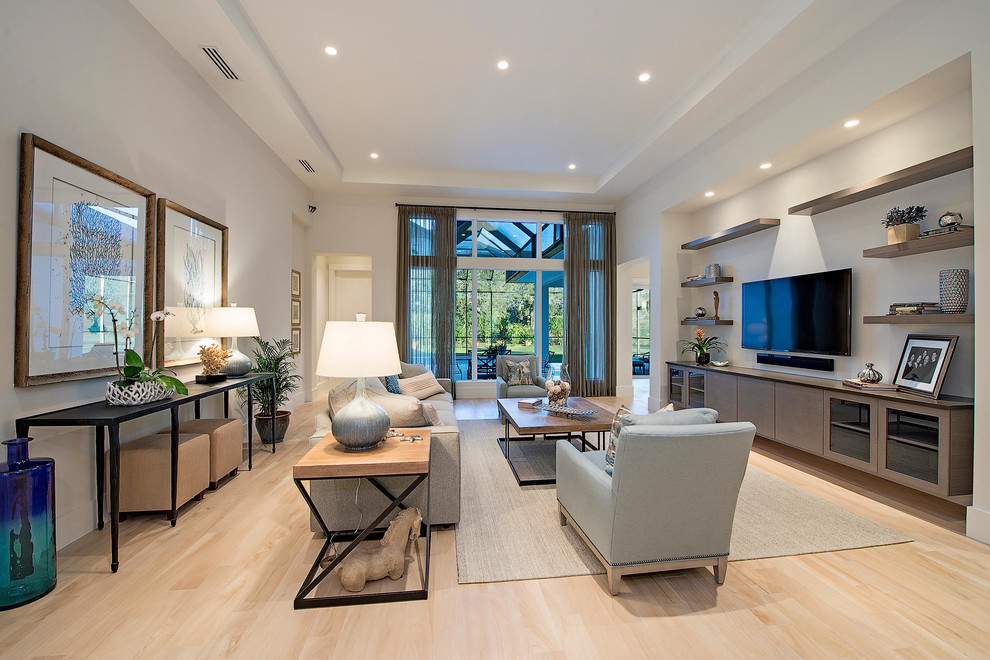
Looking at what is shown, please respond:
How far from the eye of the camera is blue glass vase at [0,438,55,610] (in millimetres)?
1735

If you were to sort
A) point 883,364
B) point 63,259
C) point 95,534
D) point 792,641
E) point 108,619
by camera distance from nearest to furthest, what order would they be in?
1. point 792,641
2. point 108,619
3. point 63,259
4. point 95,534
5. point 883,364

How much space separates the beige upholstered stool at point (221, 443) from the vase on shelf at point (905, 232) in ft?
16.5

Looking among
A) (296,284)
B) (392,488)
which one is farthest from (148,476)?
(296,284)

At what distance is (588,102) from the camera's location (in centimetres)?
428

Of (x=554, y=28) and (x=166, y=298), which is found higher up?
Result: (x=554, y=28)

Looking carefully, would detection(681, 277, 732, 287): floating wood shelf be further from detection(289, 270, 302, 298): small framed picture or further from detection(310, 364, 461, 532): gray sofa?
detection(289, 270, 302, 298): small framed picture

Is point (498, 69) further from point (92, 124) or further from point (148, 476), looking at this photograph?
point (148, 476)

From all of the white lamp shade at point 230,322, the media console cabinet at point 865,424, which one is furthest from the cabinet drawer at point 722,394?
the white lamp shade at point 230,322

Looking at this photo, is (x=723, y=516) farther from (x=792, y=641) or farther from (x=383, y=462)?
(x=383, y=462)

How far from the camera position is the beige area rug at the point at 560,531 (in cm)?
212

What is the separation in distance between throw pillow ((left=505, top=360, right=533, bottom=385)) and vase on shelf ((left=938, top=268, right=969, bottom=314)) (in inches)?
143

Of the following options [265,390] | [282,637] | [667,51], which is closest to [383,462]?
[282,637]

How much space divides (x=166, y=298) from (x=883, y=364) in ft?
17.9

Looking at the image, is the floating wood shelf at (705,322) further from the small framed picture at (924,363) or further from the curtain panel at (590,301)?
the small framed picture at (924,363)
